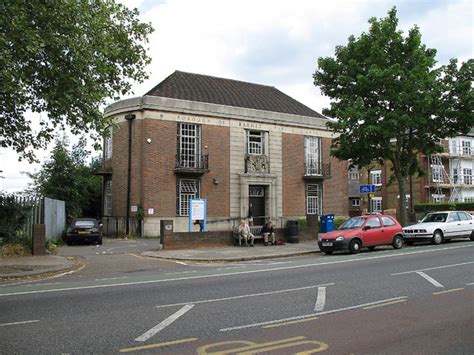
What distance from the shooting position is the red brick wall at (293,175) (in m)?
32.4

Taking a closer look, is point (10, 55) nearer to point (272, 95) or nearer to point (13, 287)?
point (13, 287)

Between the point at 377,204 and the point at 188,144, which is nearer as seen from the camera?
the point at 188,144

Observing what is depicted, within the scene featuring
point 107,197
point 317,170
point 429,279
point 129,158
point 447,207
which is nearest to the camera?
point 429,279

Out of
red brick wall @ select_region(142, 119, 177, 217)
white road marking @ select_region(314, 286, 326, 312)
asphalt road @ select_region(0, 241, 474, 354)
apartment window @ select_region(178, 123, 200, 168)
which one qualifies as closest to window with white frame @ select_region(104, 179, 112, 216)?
red brick wall @ select_region(142, 119, 177, 217)

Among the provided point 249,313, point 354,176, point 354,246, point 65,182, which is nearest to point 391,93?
point 354,246

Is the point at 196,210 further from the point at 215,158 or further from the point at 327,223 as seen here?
the point at 215,158

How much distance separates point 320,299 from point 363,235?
10.0m

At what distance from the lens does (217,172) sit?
29.7m

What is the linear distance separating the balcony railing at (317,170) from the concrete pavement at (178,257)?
11.2m

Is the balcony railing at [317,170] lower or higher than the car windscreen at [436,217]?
higher

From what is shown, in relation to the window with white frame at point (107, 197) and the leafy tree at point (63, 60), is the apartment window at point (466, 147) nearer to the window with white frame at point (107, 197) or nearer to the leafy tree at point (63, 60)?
the window with white frame at point (107, 197)

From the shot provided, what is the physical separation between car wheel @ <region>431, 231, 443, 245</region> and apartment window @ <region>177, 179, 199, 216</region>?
1418 cm

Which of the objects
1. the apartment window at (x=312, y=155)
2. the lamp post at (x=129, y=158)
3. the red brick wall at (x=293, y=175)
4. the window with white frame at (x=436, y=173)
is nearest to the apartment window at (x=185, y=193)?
the lamp post at (x=129, y=158)

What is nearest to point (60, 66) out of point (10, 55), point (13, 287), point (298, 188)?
point (10, 55)
